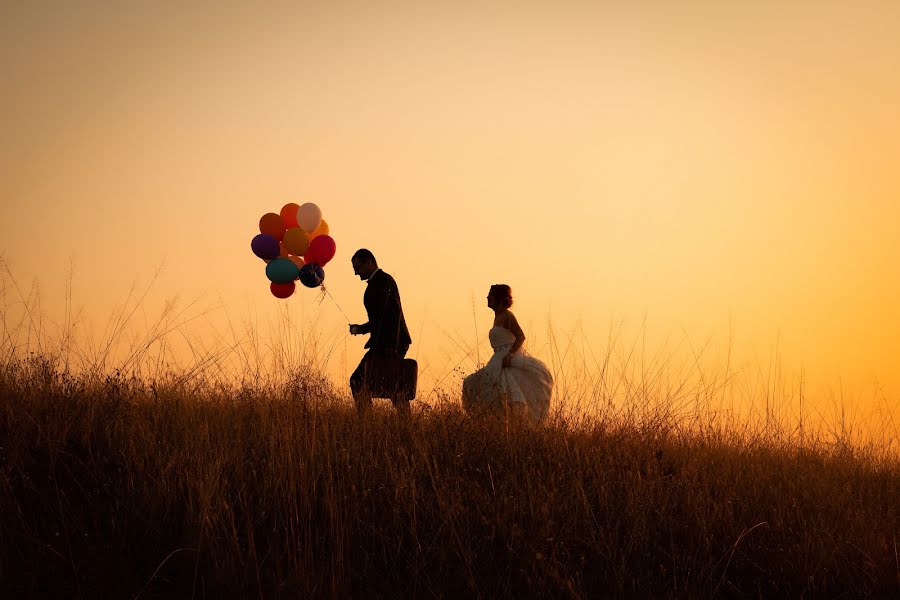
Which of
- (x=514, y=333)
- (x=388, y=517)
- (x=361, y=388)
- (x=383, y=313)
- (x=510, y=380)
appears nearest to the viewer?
(x=388, y=517)

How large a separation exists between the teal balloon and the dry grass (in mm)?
2632

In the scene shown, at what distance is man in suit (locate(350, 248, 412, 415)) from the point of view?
309 inches

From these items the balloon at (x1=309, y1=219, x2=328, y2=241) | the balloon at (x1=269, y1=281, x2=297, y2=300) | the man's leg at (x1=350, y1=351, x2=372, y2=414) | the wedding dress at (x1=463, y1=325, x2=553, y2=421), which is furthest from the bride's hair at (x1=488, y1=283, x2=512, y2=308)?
the balloon at (x1=269, y1=281, x2=297, y2=300)

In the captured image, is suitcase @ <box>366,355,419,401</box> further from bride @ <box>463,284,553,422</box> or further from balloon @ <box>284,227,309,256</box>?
balloon @ <box>284,227,309,256</box>

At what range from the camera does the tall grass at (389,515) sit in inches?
134

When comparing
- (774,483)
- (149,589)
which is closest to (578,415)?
(774,483)

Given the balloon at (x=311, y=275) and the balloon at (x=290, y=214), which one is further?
the balloon at (x=290, y=214)

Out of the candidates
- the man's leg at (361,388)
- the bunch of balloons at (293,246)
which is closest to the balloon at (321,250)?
the bunch of balloons at (293,246)

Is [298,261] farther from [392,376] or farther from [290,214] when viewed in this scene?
[392,376]

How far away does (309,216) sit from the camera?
27.0ft

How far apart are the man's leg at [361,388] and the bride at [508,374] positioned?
40.2 inches

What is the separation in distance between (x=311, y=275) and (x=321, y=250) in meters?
0.29

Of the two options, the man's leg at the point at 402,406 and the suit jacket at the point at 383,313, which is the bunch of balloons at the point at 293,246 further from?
the man's leg at the point at 402,406

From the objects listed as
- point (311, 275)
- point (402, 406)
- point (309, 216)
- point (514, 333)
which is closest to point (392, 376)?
point (402, 406)
